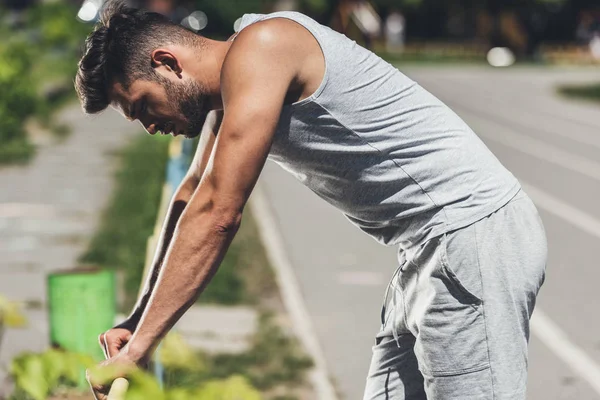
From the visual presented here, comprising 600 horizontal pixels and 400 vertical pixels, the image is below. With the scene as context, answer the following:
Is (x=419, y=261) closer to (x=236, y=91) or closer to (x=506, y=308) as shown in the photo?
(x=506, y=308)

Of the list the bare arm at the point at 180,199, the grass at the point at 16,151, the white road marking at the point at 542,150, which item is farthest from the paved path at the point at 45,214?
the white road marking at the point at 542,150

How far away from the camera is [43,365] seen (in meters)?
1.94

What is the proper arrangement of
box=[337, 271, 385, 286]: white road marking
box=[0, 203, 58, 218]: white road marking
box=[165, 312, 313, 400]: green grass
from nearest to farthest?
box=[165, 312, 313, 400]: green grass → box=[337, 271, 385, 286]: white road marking → box=[0, 203, 58, 218]: white road marking

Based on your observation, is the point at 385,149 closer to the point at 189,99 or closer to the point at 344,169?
the point at 344,169

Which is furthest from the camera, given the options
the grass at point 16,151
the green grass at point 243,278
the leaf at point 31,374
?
the grass at point 16,151

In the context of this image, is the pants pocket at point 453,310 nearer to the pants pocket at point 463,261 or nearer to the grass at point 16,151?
the pants pocket at point 463,261

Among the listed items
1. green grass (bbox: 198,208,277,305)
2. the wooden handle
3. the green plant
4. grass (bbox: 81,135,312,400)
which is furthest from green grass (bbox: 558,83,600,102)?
the green plant

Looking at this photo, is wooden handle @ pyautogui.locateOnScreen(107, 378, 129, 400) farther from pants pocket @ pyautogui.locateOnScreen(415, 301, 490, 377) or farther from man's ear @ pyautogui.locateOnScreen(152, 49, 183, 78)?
pants pocket @ pyautogui.locateOnScreen(415, 301, 490, 377)

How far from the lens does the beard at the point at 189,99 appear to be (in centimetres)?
251

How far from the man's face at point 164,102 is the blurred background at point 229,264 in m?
0.25

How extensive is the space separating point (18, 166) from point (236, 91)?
1077cm

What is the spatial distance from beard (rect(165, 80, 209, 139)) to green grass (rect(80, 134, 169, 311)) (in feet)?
14.2

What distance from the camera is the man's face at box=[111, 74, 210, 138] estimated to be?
2496 mm

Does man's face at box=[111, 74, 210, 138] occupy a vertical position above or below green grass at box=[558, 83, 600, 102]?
below
